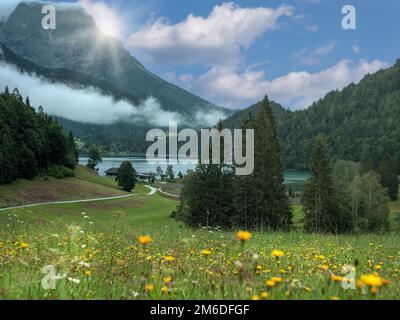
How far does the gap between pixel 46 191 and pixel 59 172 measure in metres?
16.1

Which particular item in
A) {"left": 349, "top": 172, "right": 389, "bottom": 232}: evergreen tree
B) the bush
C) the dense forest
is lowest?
{"left": 349, "top": 172, "right": 389, "bottom": 232}: evergreen tree

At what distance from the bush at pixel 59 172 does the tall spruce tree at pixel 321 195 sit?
64.6 meters

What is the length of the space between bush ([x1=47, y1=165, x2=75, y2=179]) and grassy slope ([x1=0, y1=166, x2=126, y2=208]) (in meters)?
1.73

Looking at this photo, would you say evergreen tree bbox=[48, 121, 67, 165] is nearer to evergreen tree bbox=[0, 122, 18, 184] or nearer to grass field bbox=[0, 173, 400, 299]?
evergreen tree bbox=[0, 122, 18, 184]

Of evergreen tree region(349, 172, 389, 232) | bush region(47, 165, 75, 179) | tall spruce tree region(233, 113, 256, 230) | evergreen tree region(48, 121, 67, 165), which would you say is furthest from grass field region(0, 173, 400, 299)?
evergreen tree region(48, 121, 67, 165)

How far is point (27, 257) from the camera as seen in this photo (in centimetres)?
711

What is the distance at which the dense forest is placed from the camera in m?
83.0

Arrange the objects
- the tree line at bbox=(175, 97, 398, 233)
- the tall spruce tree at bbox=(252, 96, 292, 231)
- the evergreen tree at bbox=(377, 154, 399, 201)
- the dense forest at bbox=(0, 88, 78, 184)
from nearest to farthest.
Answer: the tree line at bbox=(175, 97, 398, 233), the tall spruce tree at bbox=(252, 96, 292, 231), the dense forest at bbox=(0, 88, 78, 184), the evergreen tree at bbox=(377, 154, 399, 201)

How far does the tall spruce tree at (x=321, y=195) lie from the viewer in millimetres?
Answer: 50250

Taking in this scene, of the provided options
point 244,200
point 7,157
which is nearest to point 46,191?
point 7,157

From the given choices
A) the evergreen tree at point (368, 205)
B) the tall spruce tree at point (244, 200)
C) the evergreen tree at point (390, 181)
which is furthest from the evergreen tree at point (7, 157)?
the evergreen tree at point (390, 181)

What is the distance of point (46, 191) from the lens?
3305 inches
